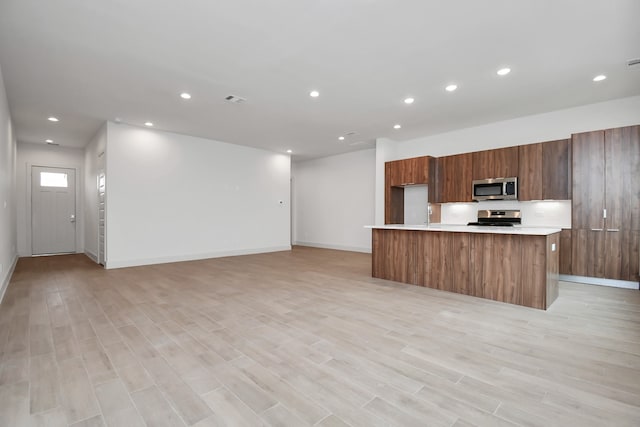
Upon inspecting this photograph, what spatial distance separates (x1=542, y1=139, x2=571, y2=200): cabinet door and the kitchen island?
131cm

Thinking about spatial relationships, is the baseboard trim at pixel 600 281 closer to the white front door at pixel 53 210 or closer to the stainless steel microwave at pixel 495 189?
the stainless steel microwave at pixel 495 189

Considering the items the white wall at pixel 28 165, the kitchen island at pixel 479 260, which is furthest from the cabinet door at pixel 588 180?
the white wall at pixel 28 165

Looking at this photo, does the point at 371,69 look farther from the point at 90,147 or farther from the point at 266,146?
the point at 90,147

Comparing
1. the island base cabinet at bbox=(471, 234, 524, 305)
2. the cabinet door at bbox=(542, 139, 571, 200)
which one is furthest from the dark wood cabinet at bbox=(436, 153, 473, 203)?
the island base cabinet at bbox=(471, 234, 524, 305)

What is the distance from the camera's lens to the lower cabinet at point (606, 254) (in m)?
4.41

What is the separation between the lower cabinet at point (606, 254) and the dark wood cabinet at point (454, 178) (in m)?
1.91

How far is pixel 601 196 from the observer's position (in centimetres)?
463

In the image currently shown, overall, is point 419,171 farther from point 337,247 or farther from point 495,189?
point 337,247

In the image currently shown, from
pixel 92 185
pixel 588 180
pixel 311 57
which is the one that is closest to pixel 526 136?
pixel 588 180

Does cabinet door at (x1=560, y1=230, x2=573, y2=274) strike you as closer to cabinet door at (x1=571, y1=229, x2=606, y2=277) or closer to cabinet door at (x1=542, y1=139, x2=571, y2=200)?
cabinet door at (x1=571, y1=229, x2=606, y2=277)

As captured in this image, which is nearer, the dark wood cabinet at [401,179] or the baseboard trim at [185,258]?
the baseboard trim at [185,258]

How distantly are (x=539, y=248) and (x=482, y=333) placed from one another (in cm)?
145

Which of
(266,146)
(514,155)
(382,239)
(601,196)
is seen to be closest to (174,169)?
(266,146)

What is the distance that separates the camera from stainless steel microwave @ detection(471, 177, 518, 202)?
549 centimetres
